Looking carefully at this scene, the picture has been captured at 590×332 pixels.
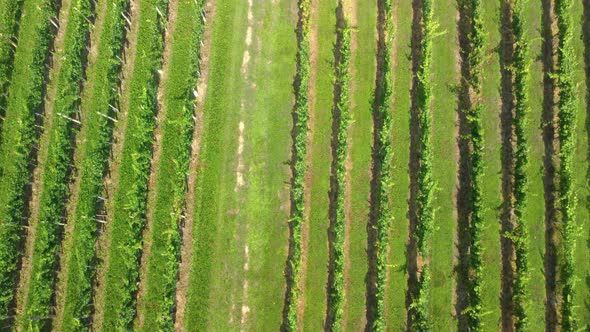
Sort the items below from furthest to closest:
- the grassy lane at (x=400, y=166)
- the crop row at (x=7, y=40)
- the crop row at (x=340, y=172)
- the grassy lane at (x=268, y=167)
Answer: the crop row at (x=7, y=40) → the grassy lane at (x=268, y=167) → the grassy lane at (x=400, y=166) → the crop row at (x=340, y=172)

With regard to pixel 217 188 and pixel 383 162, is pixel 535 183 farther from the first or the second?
pixel 217 188

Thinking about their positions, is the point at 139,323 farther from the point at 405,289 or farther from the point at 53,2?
the point at 53,2

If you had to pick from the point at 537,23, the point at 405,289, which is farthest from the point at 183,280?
the point at 537,23

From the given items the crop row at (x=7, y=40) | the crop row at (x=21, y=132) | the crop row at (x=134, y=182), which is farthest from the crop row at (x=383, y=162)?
the crop row at (x=7, y=40)

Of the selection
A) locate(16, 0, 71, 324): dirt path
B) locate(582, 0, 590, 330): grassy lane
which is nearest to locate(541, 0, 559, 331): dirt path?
locate(582, 0, 590, 330): grassy lane

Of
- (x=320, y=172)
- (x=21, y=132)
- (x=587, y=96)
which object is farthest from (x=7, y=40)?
(x=587, y=96)

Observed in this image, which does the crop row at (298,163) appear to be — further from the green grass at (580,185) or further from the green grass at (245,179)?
the green grass at (580,185)

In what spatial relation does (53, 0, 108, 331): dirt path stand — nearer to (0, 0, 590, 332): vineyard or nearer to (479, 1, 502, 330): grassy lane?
(0, 0, 590, 332): vineyard
